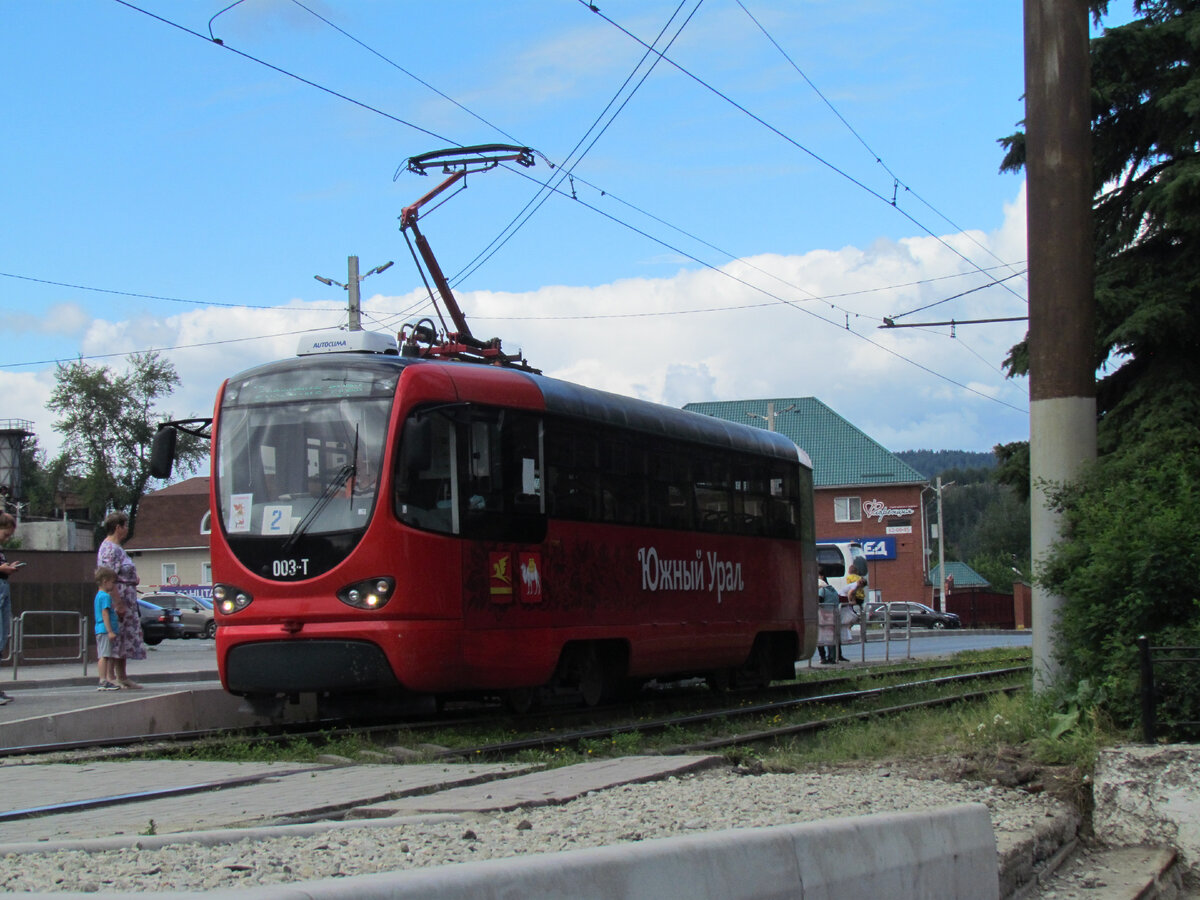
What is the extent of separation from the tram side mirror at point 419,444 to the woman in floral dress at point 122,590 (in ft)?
13.7

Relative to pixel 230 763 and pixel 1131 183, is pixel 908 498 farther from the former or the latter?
pixel 230 763

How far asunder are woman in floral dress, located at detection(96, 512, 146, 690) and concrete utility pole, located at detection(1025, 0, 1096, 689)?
868cm

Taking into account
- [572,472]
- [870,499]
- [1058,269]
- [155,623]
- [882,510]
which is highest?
[1058,269]

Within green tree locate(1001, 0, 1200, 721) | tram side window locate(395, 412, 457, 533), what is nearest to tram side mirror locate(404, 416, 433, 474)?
tram side window locate(395, 412, 457, 533)

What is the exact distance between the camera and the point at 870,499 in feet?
241

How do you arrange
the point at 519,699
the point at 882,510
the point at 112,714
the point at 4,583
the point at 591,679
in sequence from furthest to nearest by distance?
the point at 882,510, the point at 591,679, the point at 4,583, the point at 519,699, the point at 112,714

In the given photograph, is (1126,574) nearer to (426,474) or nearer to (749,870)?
(426,474)

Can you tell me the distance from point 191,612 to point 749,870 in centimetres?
4569

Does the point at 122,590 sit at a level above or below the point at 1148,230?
below

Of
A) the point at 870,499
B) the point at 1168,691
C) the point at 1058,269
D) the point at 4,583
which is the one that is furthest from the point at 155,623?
the point at 870,499

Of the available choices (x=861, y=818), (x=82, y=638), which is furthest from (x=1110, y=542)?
(x=82, y=638)

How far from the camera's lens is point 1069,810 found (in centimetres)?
788

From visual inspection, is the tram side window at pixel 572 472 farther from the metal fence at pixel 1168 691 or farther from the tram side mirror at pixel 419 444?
the metal fence at pixel 1168 691

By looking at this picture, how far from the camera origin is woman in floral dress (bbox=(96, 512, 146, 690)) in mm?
14133
